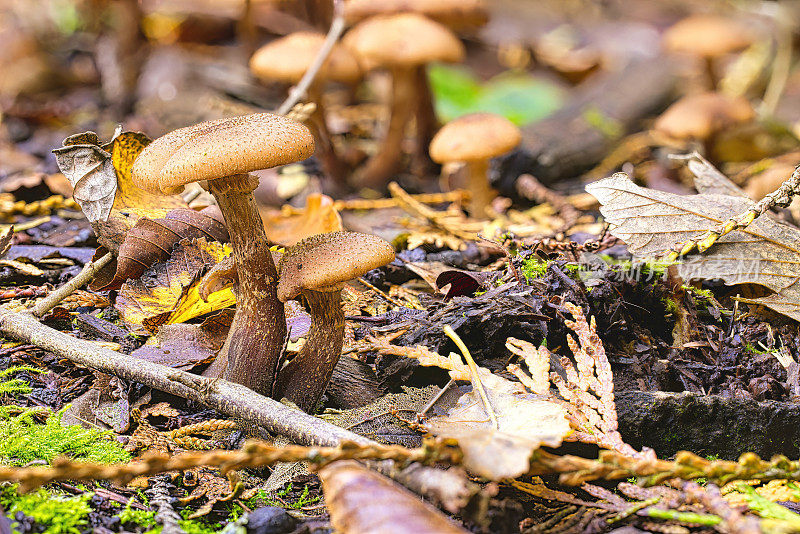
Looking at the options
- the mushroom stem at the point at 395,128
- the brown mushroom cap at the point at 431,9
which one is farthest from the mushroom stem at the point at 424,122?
the brown mushroom cap at the point at 431,9

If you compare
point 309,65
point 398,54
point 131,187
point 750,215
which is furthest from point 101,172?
point 398,54

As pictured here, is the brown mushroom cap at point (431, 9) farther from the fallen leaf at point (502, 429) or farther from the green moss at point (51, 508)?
the green moss at point (51, 508)

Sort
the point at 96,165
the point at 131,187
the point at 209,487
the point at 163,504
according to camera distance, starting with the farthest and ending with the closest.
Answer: the point at 131,187, the point at 96,165, the point at 209,487, the point at 163,504

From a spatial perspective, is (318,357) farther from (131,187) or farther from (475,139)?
(475,139)

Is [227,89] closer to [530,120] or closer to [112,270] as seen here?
[530,120]

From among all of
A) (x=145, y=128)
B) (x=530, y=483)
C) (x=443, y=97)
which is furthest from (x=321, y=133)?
(x=530, y=483)

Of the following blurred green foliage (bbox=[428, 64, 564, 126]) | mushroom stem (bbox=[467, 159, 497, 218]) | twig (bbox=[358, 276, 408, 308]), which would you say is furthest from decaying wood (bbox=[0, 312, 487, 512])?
blurred green foliage (bbox=[428, 64, 564, 126])

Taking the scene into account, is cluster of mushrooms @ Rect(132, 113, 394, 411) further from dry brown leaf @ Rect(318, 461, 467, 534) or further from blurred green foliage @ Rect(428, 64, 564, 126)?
blurred green foliage @ Rect(428, 64, 564, 126)
